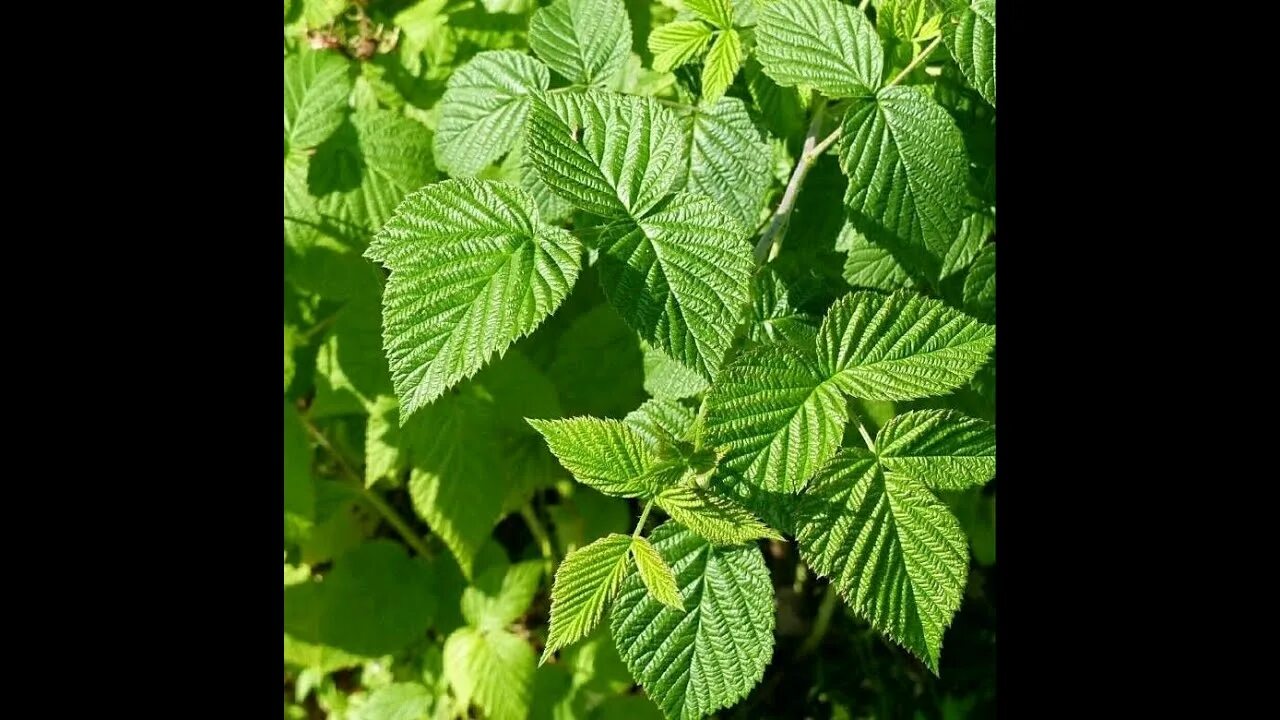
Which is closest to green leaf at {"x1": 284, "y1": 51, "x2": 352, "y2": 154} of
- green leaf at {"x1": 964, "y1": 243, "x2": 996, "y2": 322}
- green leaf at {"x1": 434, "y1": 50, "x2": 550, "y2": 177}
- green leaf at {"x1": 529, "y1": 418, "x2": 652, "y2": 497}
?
green leaf at {"x1": 434, "y1": 50, "x2": 550, "y2": 177}

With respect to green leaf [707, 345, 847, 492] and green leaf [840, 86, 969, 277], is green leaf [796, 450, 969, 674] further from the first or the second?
green leaf [840, 86, 969, 277]

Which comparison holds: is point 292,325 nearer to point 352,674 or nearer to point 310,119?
point 310,119

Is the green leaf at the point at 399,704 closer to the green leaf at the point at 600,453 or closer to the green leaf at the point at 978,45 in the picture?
the green leaf at the point at 600,453

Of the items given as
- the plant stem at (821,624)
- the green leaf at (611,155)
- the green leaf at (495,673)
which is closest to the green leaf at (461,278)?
the green leaf at (611,155)

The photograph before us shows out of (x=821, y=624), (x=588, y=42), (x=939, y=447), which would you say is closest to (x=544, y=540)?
(x=821, y=624)

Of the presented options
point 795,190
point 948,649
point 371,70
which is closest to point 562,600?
point 795,190
